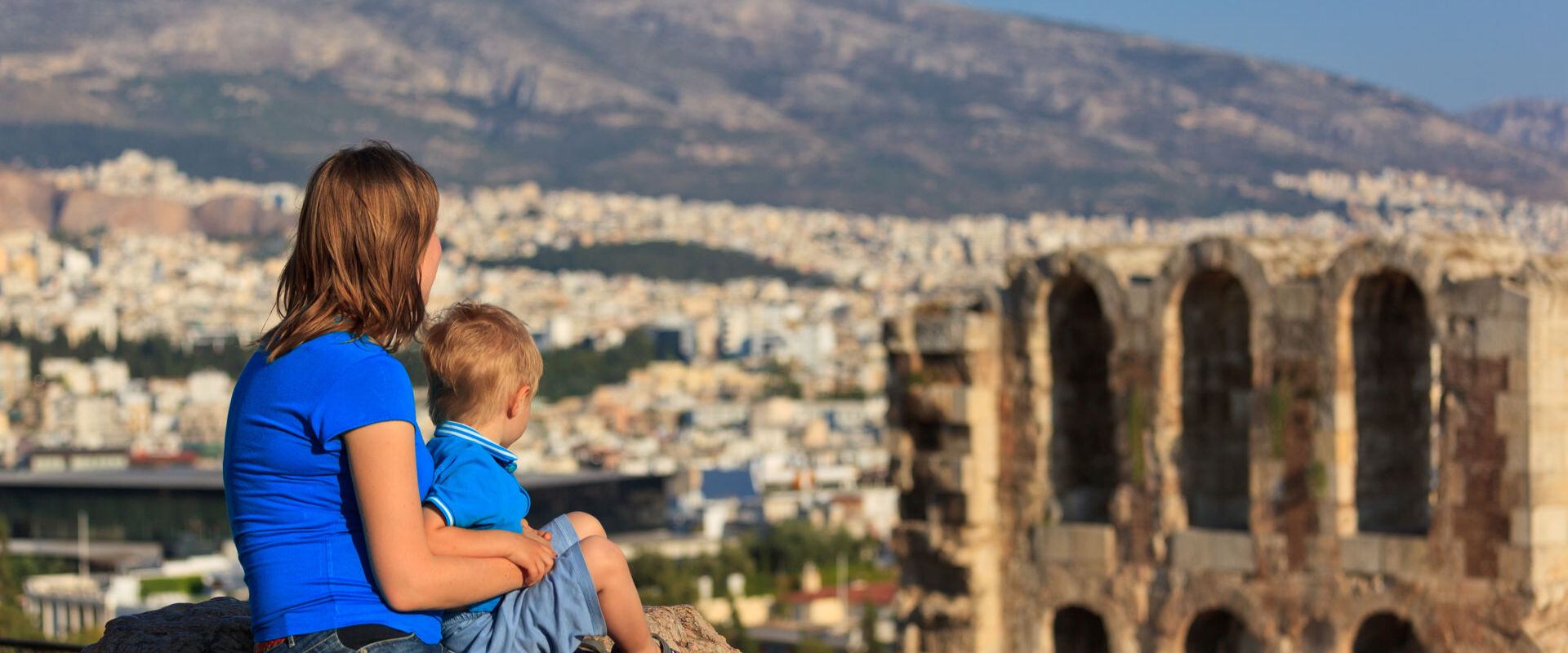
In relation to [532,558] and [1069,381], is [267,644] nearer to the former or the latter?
[532,558]

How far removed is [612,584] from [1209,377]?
12.2 m

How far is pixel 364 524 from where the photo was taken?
14.5 feet

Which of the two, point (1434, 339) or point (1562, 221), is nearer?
point (1434, 339)

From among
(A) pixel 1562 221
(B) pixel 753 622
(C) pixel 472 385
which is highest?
(A) pixel 1562 221

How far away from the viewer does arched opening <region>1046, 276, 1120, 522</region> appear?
1709 centimetres

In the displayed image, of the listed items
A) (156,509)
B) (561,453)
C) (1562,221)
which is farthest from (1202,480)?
(1562,221)

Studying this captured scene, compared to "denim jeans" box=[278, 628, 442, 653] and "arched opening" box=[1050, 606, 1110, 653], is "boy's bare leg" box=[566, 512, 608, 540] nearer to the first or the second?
"denim jeans" box=[278, 628, 442, 653]

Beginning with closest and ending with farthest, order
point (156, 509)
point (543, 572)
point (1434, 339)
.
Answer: point (543, 572), point (1434, 339), point (156, 509)

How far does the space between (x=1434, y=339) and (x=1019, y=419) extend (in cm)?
375

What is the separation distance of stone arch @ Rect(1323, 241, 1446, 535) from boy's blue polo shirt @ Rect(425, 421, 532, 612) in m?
11.3

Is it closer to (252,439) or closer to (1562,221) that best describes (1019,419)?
(252,439)

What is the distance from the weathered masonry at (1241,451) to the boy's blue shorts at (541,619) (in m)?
11.0

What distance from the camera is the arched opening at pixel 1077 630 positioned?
1719cm

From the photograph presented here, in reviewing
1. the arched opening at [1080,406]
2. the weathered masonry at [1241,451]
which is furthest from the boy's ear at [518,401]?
the arched opening at [1080,406]
